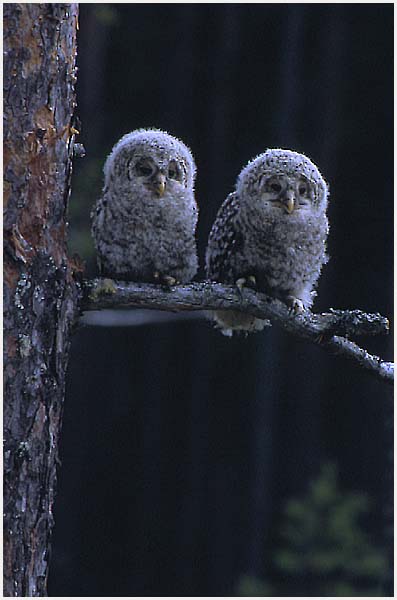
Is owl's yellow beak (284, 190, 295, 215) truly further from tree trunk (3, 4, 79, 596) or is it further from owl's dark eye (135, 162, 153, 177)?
tree trunk (3, 4, 79, 596)

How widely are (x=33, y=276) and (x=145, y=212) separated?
51 centimetres

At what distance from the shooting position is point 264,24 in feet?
23.2

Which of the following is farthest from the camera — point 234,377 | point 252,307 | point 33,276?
point 234,377

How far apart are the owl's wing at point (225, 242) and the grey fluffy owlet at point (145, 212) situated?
6.8 inches

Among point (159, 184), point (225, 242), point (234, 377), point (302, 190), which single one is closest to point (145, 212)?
point (159, 184)

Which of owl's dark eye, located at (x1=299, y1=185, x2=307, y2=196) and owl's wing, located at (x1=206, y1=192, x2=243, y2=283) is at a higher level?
owl's dark eye, located at (x1=299, y1=185, x2=307, y2=196)

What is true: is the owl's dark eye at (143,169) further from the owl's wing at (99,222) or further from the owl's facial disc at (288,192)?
the owl's facial disc at (288,192)

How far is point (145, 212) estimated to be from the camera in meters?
2.33

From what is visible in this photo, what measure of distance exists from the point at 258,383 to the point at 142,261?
447cm

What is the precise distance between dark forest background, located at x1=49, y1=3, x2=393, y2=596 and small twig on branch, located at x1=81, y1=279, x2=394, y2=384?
3.66 m

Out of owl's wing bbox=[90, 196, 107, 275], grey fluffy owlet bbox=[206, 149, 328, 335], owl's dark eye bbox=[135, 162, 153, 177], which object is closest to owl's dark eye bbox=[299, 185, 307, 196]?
grey fluffy owlet bbox=[206, 149, 328, 335]

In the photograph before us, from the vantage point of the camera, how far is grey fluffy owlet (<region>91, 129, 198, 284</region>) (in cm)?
233

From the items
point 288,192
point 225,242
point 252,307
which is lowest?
point 252,307

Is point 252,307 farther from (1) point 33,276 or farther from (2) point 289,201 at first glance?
(1) point 33,276
